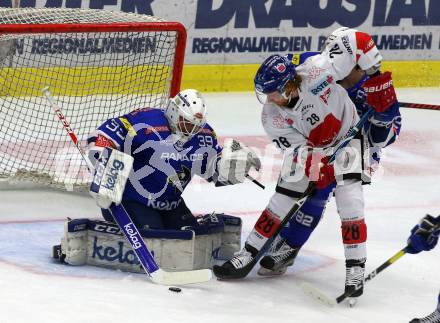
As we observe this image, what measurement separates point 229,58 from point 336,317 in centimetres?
417

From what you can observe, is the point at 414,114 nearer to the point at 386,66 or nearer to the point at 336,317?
the point at 386,66

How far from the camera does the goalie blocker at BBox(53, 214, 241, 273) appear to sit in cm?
435

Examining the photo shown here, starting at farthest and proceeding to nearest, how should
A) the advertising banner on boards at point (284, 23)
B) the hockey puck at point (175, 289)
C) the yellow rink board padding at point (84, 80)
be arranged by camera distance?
the advertising banner on boards at point (284, 23), the yellow rink board padding at point (84, 80), the hockey puck at point (175, 289)

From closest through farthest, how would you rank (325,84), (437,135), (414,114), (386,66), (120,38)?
(325,84)
(120,38)
(437,135)
(414,114)
(386,66)

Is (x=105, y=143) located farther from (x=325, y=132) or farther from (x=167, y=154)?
(x=325, y=132)

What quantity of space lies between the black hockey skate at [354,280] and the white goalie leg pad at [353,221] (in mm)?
26

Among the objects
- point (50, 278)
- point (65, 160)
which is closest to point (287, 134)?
point (50, 278)

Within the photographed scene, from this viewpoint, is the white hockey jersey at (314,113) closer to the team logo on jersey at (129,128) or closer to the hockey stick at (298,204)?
the hockey stick at (298,204)

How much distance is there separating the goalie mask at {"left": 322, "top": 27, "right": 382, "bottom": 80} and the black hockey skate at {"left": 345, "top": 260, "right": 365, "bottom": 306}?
0.71 meters

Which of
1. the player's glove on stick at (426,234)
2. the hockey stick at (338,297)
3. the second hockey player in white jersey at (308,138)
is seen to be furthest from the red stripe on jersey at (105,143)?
the player's glove on stick at (426,234)

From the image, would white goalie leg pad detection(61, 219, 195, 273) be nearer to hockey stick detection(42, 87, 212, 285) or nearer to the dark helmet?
hockey stick detection(42, 87, 212, 285)

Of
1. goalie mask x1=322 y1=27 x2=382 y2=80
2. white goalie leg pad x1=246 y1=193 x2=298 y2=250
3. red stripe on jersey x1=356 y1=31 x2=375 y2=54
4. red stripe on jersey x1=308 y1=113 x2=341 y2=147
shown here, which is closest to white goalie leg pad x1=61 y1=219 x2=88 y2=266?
white goalie leg pad x1=246 y1=193 x2=298 y2=250

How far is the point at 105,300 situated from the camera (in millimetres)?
3959

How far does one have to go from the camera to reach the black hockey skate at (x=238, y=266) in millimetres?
4379
